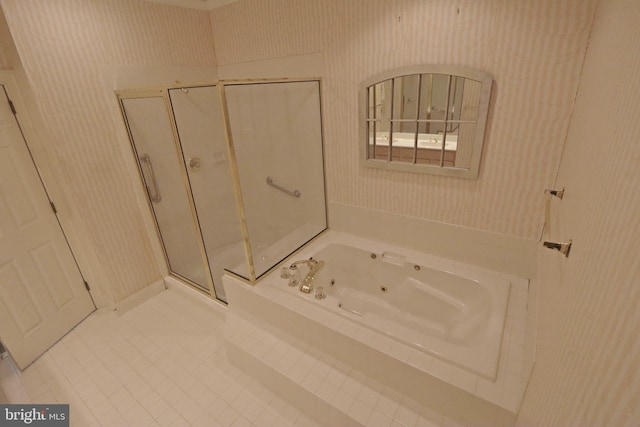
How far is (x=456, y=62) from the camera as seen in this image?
1.80 metres

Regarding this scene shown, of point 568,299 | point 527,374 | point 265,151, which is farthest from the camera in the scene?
point 265,151

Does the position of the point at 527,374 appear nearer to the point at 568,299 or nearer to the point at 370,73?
the point at 568,299

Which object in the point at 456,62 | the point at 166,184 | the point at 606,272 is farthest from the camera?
the point at 166,184

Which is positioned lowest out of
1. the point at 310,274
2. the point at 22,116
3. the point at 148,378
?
the point at 148,378

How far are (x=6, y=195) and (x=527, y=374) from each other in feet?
10.7

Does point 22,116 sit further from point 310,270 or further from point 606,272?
point 606,272

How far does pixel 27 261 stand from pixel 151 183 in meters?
0.99

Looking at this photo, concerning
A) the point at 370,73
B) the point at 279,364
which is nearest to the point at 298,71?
the point at 370,73

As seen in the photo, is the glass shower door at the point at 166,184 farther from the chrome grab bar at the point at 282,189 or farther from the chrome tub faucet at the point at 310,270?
the chrome tub faucet at the point at 310,270

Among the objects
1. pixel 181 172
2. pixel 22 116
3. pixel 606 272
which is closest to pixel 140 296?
pixel 181 172

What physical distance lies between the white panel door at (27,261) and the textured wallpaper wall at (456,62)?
1.94 metres

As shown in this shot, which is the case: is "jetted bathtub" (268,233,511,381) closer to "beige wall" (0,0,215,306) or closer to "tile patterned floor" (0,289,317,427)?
"tile patterned floor" (0,289,317,427)

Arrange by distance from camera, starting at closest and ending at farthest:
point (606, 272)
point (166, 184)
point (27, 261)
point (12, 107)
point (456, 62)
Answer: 1. point (606, 272)
2. point (456, 62)
3. point (12, 107)
4. point (27, 261)
5. point (166, 184)

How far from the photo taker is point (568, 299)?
0.78 meters
